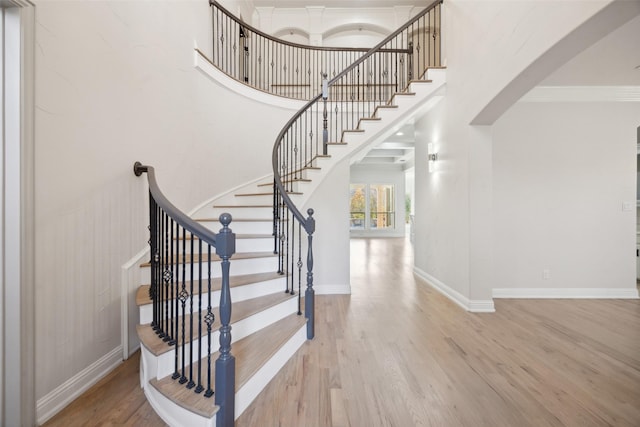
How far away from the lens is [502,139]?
379cm

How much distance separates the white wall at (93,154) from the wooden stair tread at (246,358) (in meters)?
0.73

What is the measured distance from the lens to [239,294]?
2.35 metres

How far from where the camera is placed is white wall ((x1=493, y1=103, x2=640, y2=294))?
3.68m

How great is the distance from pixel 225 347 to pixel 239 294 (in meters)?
0.98

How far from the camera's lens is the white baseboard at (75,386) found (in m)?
1.54

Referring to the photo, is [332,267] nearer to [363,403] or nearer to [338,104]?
[363,403]

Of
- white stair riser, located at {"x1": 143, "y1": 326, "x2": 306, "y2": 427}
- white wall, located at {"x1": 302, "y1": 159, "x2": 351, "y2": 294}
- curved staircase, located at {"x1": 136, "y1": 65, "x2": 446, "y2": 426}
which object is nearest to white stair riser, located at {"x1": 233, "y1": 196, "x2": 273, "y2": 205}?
curved staircase, located at {"x1": 136, "y1": 65, "x2": 446, "y2": 426}

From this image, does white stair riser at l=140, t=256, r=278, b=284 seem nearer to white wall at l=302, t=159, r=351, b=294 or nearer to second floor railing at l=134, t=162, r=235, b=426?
second floor railing at l=134, t=162, r=235, b=426

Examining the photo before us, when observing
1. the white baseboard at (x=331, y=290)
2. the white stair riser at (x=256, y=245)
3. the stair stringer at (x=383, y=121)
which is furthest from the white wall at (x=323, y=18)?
the white baseboard at (x=331, y=290)

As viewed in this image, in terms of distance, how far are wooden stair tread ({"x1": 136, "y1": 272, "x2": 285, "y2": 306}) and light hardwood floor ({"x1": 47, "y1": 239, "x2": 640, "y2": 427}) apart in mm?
558

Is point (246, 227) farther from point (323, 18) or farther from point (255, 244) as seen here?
point (323, 18)

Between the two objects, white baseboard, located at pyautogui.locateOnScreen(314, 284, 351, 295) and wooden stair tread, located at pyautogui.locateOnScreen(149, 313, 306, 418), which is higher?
wooden stair tread, located at pyautogui.locateOnScreen(149, 313, 306, 418)

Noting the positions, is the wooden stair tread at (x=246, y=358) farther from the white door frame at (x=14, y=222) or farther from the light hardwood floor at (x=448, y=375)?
the white door frame at (x=14, y=222)

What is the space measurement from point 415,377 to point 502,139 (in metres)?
3.47
